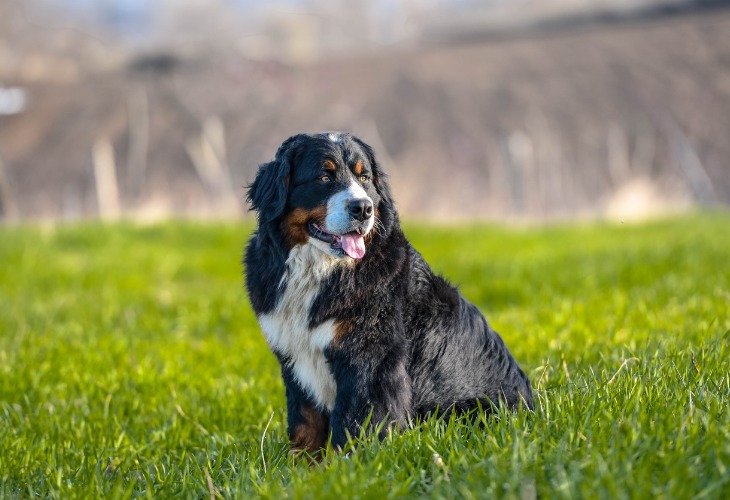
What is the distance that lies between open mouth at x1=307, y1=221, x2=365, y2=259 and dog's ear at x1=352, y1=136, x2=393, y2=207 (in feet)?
1.06

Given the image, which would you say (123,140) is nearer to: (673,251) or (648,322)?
(673,251)

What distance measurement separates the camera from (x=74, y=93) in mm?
30391

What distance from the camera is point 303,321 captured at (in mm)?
3090

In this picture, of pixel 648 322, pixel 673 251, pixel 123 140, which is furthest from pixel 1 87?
pixel 648 322

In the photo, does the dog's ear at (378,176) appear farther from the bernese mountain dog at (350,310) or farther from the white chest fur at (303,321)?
the white chest fur at (303,321)

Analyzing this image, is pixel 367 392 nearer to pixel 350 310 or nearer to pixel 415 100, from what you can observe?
pixel 350 310

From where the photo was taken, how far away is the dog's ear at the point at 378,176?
3348 millimetres

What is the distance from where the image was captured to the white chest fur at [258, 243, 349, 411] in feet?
10.1

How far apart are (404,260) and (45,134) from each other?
28716mm

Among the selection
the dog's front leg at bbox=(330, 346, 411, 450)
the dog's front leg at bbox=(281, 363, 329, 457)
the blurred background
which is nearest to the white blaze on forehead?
the dog's front leg at bbox=(330, 346, 411, 450)

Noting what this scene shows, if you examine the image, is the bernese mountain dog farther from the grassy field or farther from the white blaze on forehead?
the grassy field

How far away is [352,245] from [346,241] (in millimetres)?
29

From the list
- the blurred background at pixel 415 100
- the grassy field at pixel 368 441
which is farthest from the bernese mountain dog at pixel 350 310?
the blurred background at pixel 415 100

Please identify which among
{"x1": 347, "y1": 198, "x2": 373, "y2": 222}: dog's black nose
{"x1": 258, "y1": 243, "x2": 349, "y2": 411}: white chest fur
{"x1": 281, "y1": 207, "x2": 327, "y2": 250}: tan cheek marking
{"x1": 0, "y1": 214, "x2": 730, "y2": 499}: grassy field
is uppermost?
{"x1": 347, "y1": 198, "x2": 373, "y2": 222}: dog's black nose
